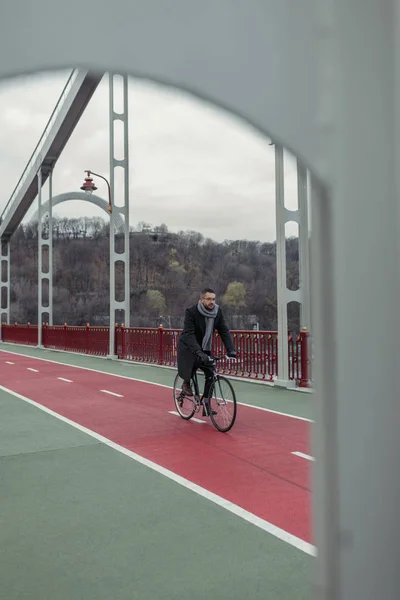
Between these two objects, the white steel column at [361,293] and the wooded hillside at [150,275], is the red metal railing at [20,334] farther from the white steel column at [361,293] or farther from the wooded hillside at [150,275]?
the wooded hillside at [150,275]

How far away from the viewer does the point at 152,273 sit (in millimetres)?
59281

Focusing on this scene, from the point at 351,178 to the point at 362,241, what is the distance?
0.15 metres

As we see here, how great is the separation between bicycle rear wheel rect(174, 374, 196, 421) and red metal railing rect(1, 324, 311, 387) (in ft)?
9.73

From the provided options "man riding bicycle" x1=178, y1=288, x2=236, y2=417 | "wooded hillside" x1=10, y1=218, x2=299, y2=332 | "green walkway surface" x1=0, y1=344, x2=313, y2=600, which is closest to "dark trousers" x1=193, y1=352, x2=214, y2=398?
"man riding bicycle" x1=178, y1=288, x2=236, y2=417

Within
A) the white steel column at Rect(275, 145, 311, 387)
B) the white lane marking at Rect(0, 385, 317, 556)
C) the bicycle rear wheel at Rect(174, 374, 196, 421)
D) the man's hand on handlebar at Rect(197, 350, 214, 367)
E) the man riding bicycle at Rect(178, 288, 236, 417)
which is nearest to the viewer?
the white lane marking at Rect(0, 385, 317, 556)

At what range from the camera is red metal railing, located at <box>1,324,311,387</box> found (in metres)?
9.94

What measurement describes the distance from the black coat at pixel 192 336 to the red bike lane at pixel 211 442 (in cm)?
75

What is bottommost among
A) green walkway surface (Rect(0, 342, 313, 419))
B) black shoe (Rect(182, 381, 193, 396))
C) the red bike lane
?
the red bike lane

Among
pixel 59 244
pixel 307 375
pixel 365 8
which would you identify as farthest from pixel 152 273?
pixel 365 8

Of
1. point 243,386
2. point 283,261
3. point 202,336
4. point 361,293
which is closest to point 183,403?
point 202,336

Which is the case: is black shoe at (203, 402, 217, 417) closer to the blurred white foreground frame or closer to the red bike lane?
the red bike lane

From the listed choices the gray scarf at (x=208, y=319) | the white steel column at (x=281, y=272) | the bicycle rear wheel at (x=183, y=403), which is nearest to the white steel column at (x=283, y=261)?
the white steel column at (x=281, y=272)

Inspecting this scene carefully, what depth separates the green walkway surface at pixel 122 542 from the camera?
294cm

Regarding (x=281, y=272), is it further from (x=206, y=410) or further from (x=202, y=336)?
(x=206, y=410)
